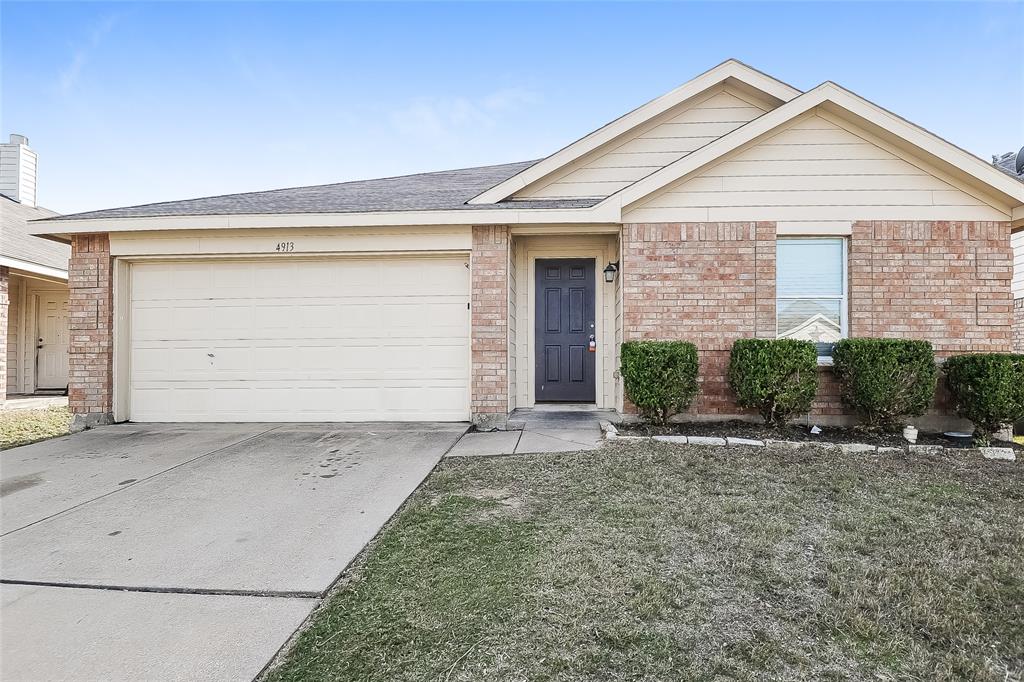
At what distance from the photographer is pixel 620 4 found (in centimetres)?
887

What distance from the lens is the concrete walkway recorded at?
195 inches

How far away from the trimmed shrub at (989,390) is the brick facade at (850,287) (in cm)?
47

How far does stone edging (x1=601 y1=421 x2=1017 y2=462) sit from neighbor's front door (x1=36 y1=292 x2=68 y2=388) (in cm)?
1327

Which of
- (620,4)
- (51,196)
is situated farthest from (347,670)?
(51,196)

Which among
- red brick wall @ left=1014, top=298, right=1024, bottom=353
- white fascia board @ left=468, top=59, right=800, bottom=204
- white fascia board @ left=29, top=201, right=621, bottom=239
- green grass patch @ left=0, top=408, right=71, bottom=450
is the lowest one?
green grass patch @ left=0, top=408, right=71, bottom=450

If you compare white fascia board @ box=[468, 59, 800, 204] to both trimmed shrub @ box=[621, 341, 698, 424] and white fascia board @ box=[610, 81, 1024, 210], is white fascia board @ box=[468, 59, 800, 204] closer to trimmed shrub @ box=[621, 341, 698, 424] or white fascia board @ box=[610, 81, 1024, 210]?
white fascia board @ box=[610, 81, 1024, 210]

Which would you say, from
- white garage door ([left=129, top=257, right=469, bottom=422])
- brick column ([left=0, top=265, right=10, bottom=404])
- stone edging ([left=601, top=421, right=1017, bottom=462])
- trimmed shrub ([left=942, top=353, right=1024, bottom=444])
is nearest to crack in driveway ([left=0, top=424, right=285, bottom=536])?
white garage door ([left=129, top=257, right=469, bottom=422])

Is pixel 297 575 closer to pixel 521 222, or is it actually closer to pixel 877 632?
pixel 877 632

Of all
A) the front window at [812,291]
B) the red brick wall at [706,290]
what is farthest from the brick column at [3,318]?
the front window at [812,291]

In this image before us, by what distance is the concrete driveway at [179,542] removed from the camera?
1.92m

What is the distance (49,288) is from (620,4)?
14.4 meters

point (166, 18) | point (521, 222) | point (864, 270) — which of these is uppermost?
point (166, 18)

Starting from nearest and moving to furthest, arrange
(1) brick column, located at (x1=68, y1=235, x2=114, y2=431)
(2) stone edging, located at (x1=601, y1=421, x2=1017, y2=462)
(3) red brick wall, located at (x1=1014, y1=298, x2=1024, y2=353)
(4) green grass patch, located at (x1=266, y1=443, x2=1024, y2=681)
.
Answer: (4) green grass patch, located at (x1=266, y1=443, x2=1024, y2=681), (2) stone edging, located at (x1=601, y1=421, x2=1017, y2=462), (1) brick column, located at (x1=68, y1=235, x2=114, y2=431), (3) red brick wall, located at (x1=1014, y1=298, x2=1024, y2=353)

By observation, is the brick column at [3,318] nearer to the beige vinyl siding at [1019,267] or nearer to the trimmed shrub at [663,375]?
the trimmed shrub at [663,375]
